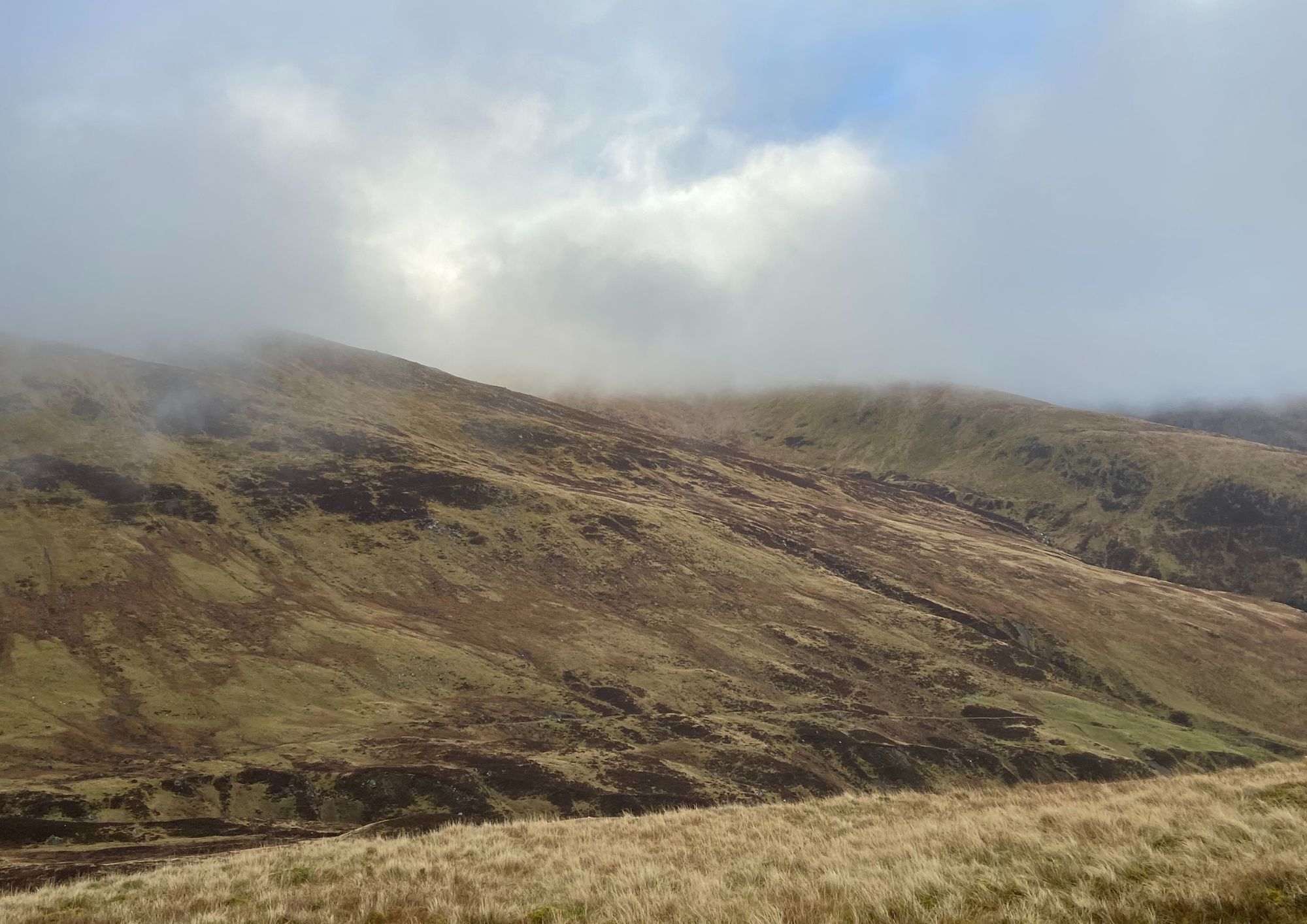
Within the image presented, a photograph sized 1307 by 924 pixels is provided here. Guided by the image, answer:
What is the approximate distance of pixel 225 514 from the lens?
107000 millimetres

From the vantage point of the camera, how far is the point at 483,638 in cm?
8912

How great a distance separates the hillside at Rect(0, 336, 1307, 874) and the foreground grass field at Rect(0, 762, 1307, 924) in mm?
24721

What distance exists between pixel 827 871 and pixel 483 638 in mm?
82263

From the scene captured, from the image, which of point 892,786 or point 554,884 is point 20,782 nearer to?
point 554,884

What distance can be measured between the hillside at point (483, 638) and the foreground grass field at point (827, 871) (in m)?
24.7

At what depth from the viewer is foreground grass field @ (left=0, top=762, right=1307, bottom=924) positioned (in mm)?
8500

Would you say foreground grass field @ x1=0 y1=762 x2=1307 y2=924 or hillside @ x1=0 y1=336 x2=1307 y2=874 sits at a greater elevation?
foreground grass field @ x1=0 y1=762 x2=1307 y2=924

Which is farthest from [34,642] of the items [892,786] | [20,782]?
[892,786]

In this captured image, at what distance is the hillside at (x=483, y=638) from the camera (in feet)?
188

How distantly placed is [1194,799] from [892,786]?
55.8 meters

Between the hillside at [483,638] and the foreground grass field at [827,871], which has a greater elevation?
the foreground grass field at [827,871]

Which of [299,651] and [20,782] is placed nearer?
[20,782]

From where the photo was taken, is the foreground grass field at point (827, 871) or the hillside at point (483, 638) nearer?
the foreground grass field at point (827, 871)

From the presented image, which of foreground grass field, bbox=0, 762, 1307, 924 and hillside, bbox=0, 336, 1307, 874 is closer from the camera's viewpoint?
foreground grass field, bbox=0, 762, 1307, 924
